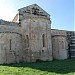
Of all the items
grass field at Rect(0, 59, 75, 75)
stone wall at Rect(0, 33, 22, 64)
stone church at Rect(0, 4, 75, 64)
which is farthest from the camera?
stone church at Rect(0, 4, 75, 64)

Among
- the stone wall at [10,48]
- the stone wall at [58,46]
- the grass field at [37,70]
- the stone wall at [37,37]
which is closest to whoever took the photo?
the grass field at [37,70]

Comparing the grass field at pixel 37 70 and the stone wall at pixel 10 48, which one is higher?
the stone wall at pixel 10 48

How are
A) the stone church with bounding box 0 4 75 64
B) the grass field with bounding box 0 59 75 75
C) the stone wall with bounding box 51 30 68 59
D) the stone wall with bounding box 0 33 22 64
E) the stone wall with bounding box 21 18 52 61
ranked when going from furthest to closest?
the stone wall with bounding box 51 30 68 59
the stone wall with bounding box 21 18 52 61
the stone church with bounding box 0 4 75 64
the stone wall with bounding box 0 33 22 64
the grass field with bounding box 0 59 75 75

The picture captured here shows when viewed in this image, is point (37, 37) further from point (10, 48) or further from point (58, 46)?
point (58, 46)

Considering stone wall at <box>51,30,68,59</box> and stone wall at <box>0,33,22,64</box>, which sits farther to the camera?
stone wall at <box>51,30,68,59</box>

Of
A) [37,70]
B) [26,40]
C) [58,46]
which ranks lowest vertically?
[37,70]

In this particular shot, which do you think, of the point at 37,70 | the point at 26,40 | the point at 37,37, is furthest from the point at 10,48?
the point at 37,70

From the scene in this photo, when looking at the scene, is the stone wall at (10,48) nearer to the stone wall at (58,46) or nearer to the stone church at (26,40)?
the stone church at (26,40)

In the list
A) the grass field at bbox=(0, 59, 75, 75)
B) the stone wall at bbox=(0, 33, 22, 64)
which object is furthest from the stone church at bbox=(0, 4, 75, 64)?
the grass field at bbox=(0, 59, 75, 75)

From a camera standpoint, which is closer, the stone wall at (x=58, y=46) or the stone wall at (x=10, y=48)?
the stone wall at (x=10, y=48)

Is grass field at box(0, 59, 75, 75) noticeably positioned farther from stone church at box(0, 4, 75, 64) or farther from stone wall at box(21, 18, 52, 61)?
stone wall at box(21, 18, 52, 61)

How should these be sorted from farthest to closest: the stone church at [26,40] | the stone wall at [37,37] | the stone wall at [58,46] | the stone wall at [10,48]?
the stone wall at [58,46]
the stone wall at [37,37]
the stone church at [26,40]
the stone wall at [10,48]

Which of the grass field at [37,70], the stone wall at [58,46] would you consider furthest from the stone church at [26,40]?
the grass field at [37,70]

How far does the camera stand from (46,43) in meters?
24.0
